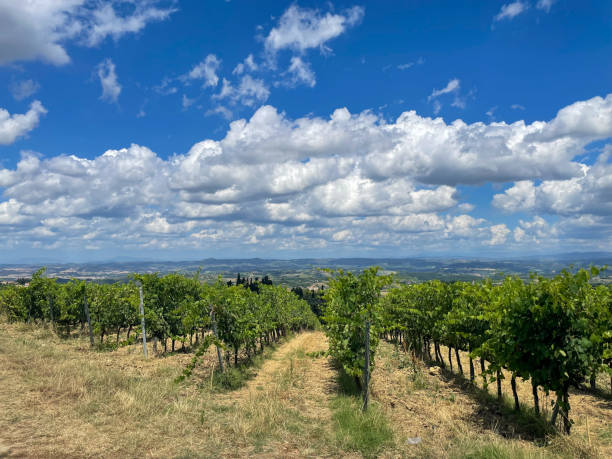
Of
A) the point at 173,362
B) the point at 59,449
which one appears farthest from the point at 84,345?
the point at 59,449

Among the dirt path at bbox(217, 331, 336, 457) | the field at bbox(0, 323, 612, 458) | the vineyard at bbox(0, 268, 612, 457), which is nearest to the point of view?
the field at bbox(0, 323, 612, 458)

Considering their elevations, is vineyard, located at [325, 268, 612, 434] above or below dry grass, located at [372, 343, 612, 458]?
above

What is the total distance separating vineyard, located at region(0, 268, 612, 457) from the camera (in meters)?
8.05

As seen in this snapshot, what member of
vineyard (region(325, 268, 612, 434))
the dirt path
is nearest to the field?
the dirt path

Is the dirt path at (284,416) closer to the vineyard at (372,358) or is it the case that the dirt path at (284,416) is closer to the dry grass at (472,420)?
the vineyard at (372,358)

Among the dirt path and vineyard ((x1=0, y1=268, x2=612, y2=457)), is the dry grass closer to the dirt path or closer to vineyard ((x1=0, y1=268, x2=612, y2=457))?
vineyard ((x1=0, y1=268, x2=612, y2=457))

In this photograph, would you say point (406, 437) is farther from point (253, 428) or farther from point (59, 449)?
point (59, 449)

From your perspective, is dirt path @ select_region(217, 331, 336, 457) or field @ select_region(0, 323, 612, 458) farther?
dirt path @ select_region(217, 331, 336, 457)

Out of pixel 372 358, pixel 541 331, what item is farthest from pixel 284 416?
pixel 541 331

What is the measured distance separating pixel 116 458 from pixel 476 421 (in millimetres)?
9810

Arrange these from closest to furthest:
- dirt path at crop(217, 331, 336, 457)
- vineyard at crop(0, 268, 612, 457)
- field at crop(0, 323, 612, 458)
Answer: field at crop(0, 323, 612, 458), dirt path at crop(217, 331, 336, 457), vineyard at crop(0, 268, 612, 457)

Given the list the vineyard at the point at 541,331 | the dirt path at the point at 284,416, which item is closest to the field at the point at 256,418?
the dirt path at the point at 284,416

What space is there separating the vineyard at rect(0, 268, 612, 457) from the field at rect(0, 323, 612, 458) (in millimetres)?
78

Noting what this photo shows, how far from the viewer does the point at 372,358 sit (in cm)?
1277
